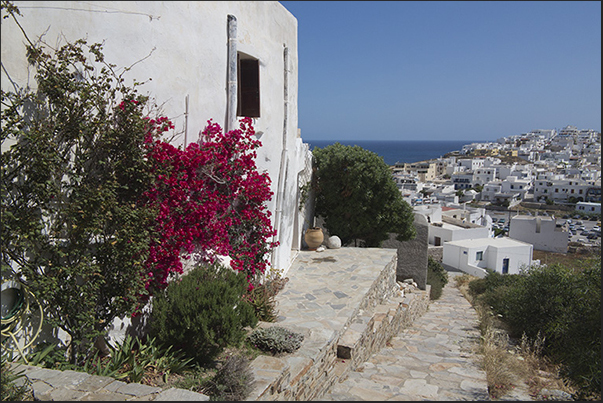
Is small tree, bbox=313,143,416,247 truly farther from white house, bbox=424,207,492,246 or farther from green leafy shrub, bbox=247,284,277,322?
white house, bbox=424,207,492,246

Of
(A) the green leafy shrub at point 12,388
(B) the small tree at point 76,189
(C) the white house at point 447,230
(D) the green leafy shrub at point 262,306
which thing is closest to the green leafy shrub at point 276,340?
(D) the green leafy shrub at point 262,306

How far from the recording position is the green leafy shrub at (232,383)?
13.4ft

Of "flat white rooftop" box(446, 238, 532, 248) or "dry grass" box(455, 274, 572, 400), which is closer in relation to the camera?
"dry grass" box(455, 274, 572, 400)

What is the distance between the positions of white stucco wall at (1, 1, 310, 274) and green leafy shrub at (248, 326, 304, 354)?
2886 millimetres

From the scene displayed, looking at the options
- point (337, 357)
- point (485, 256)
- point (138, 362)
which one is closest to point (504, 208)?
point (485, 256)

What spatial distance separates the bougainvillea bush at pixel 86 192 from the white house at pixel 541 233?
51.1 metres

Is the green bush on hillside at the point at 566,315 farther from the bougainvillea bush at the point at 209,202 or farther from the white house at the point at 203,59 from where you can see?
the white house at the point at 203,59

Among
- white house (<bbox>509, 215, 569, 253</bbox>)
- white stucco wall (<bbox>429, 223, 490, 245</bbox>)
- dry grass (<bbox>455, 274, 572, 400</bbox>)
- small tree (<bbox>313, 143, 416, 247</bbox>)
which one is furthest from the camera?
white house (<bbox>509, 215, 569, 253</bbox>)

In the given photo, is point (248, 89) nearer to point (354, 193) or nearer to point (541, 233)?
point (354, 193)

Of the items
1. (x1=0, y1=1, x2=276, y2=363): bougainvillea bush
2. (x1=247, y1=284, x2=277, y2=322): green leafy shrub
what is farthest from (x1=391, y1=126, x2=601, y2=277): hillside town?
(x1=0, y1=1, x2=276, y2=363): bougainvillea bush

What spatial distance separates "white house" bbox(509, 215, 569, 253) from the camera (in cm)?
4878

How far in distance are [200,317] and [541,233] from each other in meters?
53.8

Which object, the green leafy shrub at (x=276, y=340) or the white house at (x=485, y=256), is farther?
the white house at (x=485, y=256)

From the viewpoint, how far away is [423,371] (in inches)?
257
